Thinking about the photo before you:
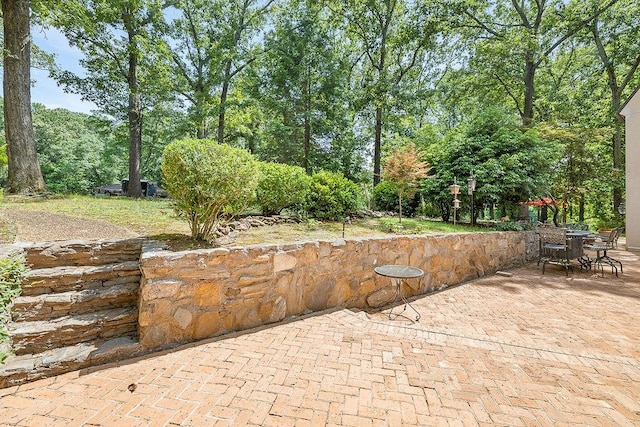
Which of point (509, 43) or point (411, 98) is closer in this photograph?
point (509, 43)

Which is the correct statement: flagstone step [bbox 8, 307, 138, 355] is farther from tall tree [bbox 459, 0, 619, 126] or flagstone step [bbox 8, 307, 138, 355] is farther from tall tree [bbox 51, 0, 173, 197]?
tall tree [bbox 459, 0, 619, 126]

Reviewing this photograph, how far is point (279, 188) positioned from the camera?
20.8 ft

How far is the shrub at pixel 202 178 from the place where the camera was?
11.4 ft

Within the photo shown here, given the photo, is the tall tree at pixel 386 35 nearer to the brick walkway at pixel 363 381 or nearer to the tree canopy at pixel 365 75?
the tree canopy at pixel 365 75

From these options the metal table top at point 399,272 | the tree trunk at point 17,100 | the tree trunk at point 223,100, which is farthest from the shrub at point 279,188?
the tree trunk at point 223,100

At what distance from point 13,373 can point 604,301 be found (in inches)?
293

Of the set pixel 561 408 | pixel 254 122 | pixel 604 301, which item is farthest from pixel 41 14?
pixel 604 301

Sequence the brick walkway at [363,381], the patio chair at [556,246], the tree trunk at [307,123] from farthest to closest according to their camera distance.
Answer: the tree trunk at [307,123] < the patio chair at [556,246] < the brick walkway at [363,381]

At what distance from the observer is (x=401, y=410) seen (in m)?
1.90

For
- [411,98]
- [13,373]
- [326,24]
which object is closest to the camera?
[13,373]

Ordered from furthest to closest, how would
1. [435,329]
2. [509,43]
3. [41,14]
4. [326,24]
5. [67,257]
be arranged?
1. [326,24]
2. [509,43]
3. [41,14]
4. [435,329]
5. [67,257]

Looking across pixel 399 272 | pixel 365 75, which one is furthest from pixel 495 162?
pixel 365 75

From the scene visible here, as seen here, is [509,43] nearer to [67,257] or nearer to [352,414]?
[352,414]

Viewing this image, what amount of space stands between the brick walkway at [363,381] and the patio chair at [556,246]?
3368mm
